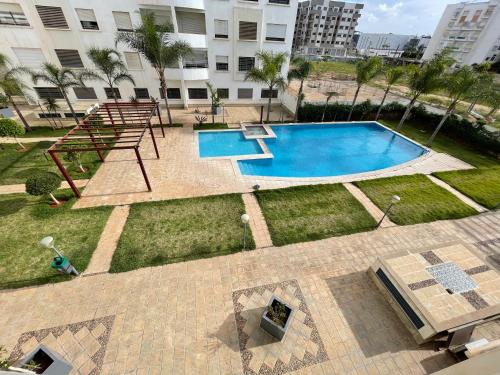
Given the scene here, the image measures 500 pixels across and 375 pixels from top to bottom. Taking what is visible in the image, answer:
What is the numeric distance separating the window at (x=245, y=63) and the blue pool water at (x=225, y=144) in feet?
30.9

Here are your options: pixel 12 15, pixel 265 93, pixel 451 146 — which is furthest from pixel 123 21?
pixel 451 146

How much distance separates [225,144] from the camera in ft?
60.8

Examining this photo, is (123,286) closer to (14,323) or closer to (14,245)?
(14,323)

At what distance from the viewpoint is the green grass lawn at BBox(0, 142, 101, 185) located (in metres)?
13.1

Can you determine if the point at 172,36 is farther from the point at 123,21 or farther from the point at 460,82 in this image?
the point at 460,82

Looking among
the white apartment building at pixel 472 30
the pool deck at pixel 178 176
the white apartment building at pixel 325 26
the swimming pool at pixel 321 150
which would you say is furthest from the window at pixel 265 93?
the white apartment building at pixel 325 26

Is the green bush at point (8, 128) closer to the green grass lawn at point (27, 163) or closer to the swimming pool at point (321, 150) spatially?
the green grass lawn at point (27, 163)

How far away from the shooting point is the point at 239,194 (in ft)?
40.9

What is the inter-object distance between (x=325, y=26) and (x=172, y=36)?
3866 inches

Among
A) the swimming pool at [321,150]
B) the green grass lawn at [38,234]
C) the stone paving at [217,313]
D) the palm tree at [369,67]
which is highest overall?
the palm tree at [369,67]

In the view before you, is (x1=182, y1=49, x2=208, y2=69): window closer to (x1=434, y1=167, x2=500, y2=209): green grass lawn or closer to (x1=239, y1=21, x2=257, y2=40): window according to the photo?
(x1=239, y1=21, x2=257, y2=40): window

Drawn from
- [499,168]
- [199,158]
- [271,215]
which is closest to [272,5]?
[199,158]

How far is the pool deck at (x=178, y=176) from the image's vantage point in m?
12.1

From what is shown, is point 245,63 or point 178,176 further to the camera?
point 245,63
